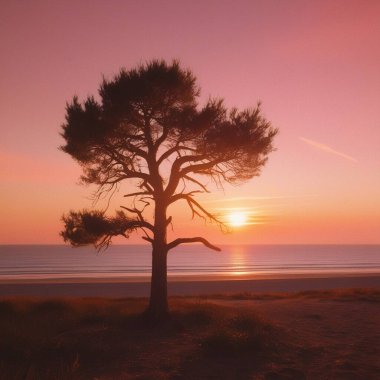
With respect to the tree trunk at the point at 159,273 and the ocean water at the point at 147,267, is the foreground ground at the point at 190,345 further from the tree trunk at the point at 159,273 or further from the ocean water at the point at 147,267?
the ocean water at the point at 147,267

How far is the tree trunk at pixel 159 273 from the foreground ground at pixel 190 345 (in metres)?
0.53

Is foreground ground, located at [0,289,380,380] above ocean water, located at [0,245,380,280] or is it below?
below

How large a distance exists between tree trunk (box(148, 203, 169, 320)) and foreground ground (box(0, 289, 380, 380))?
53cm

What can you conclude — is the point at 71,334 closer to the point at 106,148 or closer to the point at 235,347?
the point at 235,347

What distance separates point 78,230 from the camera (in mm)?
16016

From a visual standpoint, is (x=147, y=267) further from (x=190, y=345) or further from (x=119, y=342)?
(x=190, y=345)

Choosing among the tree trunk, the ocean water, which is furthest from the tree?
the ocean water

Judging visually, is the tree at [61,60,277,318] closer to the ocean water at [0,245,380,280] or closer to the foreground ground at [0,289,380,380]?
the foreground ground at [0,289,380,380]

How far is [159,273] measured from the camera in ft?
51.5

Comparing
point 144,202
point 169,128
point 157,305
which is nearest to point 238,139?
point 169,128

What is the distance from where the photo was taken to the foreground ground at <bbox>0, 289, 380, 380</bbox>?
9719 mm

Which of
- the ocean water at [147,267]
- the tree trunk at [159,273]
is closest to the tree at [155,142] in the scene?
the tree trunk at [159,273]

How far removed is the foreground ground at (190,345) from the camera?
9.72m

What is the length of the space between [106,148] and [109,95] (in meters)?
2.00
